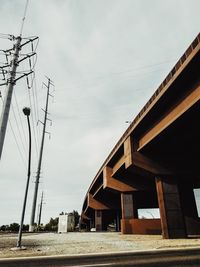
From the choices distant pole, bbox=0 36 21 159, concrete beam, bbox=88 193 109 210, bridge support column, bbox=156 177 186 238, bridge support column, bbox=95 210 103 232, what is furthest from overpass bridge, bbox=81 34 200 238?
bridge support column, bbox=95 210 103 232

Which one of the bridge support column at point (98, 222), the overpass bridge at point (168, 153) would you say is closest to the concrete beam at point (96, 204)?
the bridge support column at point (98, 222)

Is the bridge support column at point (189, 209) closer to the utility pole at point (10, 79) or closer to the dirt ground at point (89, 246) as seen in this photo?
the dirt ground at point (89, 246)

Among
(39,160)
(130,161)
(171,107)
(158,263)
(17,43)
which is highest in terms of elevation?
(17,43)

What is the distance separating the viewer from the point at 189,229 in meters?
25.5

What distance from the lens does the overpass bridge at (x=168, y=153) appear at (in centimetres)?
1550

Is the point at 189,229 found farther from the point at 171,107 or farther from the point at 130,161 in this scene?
the point at 171,107

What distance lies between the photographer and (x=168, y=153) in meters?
23.0

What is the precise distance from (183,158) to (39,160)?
127 feet

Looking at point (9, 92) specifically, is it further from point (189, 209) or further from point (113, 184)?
point (189, 209)

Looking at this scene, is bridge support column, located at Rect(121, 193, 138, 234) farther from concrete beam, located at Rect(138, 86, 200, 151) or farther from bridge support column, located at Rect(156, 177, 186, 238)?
concrete beam, located at Rect(138, 86, 200, 151)

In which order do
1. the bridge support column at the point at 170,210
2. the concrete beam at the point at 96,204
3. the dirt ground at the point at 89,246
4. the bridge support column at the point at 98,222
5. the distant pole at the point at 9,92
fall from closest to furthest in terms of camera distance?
the dirt ground at the point at 89,246, the distant pole at the point at 9,92, the bridge support column at the point at 170,210, the bridge support column at the point at 98,222, the concrete beam at the point at 96,204

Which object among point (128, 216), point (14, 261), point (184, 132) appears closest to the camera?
point (14, 261)

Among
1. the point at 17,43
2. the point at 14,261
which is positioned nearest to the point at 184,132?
the point at 14,261

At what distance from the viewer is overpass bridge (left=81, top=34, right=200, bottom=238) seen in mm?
15500
